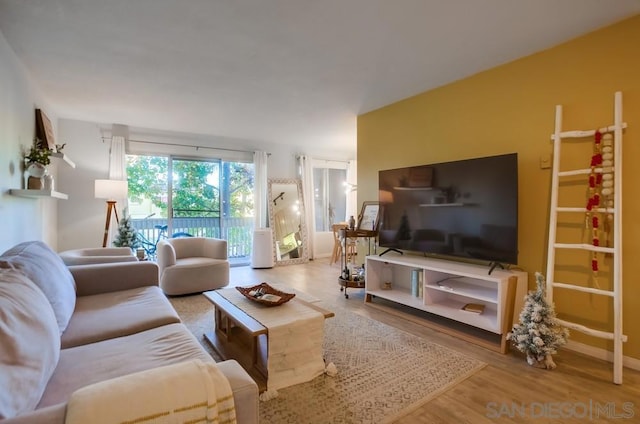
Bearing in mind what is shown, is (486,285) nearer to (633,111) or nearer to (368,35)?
(633,111)

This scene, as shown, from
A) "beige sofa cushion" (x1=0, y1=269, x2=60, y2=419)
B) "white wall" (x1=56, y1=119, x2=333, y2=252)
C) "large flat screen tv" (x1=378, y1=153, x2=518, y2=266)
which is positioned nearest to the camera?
"beige sofa cushion" (x1=0, y1=269, x2=60, y2=419)

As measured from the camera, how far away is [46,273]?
1758 mm

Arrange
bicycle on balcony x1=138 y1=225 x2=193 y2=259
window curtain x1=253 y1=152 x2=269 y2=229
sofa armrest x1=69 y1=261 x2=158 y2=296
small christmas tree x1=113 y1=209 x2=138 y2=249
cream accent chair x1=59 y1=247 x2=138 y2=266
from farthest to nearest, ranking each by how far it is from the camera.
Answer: window curtain x1=253 y1=152 x2=269 y2=229
bicycle on balcony x1=138 y1=225 x2=193 y2=259
small christmas tree x1=113 y1=209 x2=138 y2=249
cream accent chair x1=59 y1=247 x2=138 y2=266
sofa armrest x1=69 y1=261 x2=158 y2=296

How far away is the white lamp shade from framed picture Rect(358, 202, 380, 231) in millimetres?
3313

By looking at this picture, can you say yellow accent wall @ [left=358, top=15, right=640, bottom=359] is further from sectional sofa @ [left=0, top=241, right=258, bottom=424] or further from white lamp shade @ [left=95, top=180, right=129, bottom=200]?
white lamp shade @ [left=95, top=180, right=129, bottom=200]

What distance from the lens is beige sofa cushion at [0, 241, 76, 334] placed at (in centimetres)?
161

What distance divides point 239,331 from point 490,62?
317cm

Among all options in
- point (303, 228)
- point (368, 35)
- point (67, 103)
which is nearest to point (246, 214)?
point (303, 228)

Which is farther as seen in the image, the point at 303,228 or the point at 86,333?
the point at 303,228

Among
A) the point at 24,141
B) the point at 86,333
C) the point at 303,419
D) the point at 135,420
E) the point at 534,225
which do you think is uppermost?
the point at 24,141

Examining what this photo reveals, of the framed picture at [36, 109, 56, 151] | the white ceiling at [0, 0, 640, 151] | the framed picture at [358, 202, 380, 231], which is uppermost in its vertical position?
the white ceiling at [0, 0, 640, 151]

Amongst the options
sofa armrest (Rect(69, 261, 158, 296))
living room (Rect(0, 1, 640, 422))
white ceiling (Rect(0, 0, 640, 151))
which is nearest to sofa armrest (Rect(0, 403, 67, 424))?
sofa armrest (Rect(69, 261, 158, 296))

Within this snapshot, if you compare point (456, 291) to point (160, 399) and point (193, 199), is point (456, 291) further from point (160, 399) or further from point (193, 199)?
point (193, 199)

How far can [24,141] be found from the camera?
9.68 feet
